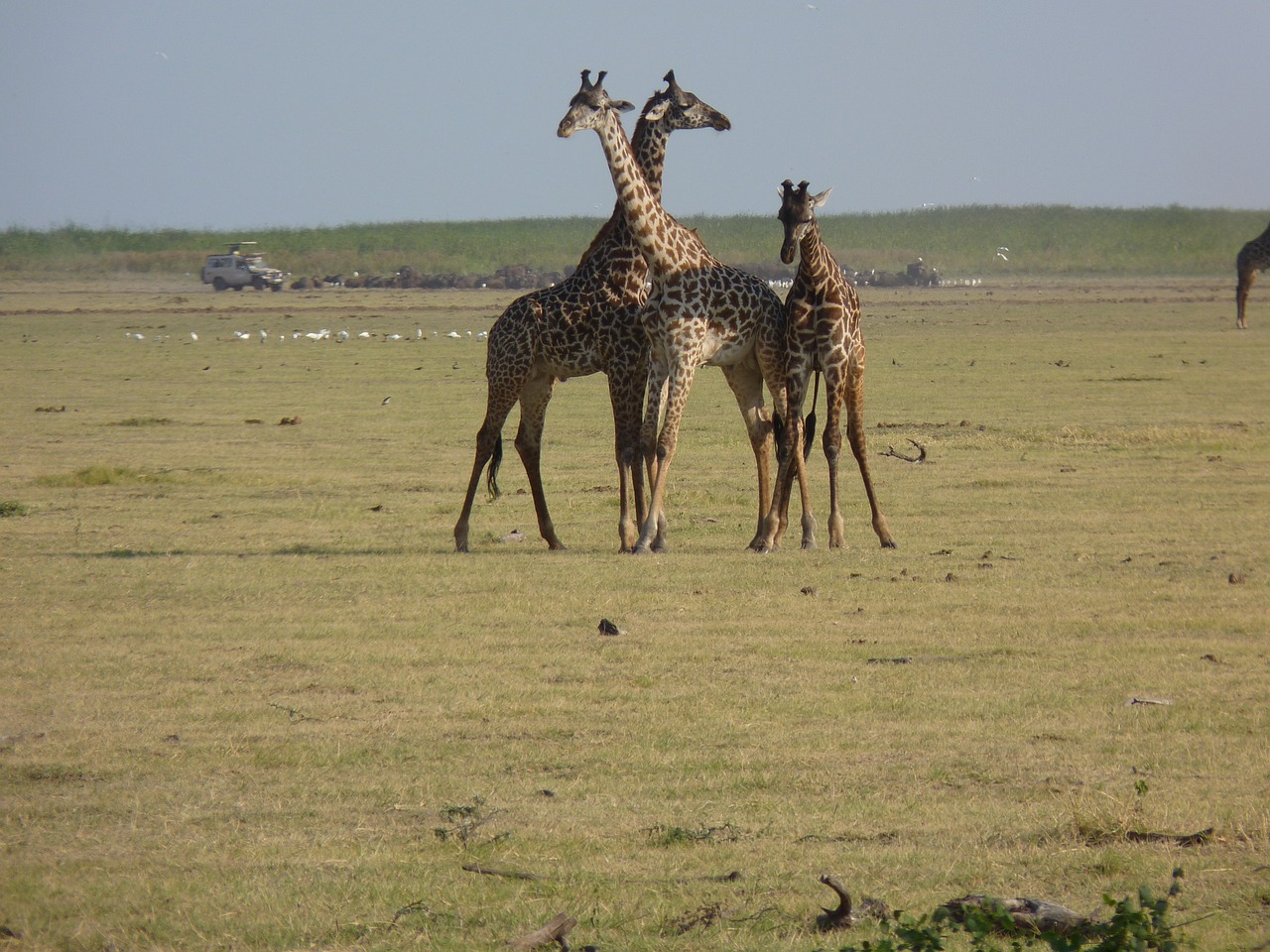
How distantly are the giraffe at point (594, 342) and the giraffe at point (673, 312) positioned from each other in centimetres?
17

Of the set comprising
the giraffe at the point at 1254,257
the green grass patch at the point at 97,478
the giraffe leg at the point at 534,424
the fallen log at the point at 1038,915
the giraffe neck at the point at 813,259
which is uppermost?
the giraffe at the point at 1254,257

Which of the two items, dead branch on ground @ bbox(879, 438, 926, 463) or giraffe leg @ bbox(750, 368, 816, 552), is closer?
giraffe leg @ bbox(750, 368, 816, 552)

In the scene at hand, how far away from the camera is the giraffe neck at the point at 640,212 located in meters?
11.2

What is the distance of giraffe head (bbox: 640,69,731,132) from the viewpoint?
12.0m

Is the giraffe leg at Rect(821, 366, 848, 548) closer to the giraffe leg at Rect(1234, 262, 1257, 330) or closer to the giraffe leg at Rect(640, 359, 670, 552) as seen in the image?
the giraffe leg at Rect(640, 359, 670, 552)

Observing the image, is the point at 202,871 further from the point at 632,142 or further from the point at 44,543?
the point at 632,142

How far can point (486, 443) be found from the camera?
1190cm

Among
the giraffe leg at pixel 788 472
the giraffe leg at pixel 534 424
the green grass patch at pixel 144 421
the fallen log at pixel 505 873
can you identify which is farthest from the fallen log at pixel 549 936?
the green grass patch at pixel 144 421

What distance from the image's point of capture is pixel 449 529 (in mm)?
12500

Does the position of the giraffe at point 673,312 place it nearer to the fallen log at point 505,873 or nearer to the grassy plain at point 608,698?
the grassy plain at point 608,698

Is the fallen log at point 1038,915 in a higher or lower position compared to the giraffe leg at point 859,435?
lower

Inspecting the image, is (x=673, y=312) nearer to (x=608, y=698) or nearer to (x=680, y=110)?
(x=680, y=110)

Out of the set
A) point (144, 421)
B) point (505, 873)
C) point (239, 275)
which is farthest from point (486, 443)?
point (239, 275)

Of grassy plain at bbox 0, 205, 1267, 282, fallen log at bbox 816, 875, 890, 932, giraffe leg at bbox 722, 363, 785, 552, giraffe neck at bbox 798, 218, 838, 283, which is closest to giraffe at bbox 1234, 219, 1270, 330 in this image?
giraffe leg at bbox 722, 363, 785, 552
